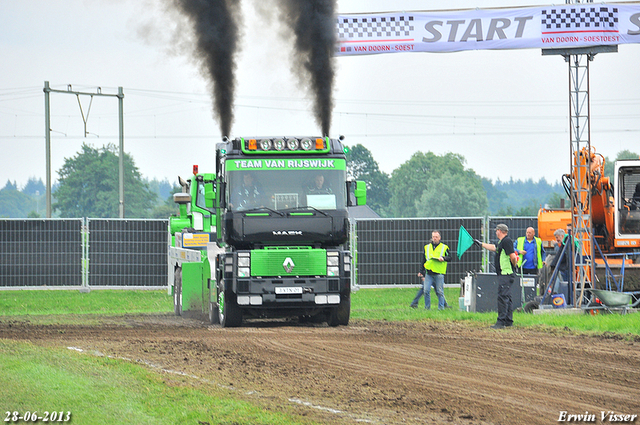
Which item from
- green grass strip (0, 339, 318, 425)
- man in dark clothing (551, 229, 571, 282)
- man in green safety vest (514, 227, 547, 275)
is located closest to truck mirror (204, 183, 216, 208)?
green grass strip (0, 339, 318, 425)

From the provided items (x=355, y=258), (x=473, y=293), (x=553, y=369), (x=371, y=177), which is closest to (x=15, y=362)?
(x=553, y=369)

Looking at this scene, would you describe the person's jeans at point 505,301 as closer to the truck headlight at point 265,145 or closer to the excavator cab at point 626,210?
the truck headlight at point 265,145

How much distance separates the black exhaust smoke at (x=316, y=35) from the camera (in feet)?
70.0

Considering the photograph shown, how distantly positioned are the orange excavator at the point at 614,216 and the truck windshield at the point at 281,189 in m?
5.95

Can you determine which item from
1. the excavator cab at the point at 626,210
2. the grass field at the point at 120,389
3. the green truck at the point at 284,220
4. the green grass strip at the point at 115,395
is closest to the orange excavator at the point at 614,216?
the excavator cab at the point at 626,210

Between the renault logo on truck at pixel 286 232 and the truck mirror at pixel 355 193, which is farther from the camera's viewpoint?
the truck mirror at pixel 355 193

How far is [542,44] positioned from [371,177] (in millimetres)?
116133

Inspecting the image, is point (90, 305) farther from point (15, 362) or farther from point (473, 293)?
point (15, 362)

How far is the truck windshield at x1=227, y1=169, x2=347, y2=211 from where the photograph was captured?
1583cm

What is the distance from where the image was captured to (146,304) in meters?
24.2

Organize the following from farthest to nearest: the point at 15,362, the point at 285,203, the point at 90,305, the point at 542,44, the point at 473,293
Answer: the point at 90,305
the point at 542,44
the point at 473,293
the point at 285,203
the point at 15,362

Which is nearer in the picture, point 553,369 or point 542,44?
point 553,369

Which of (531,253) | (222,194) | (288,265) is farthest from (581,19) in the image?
(222,194)

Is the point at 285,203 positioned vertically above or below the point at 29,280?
above
